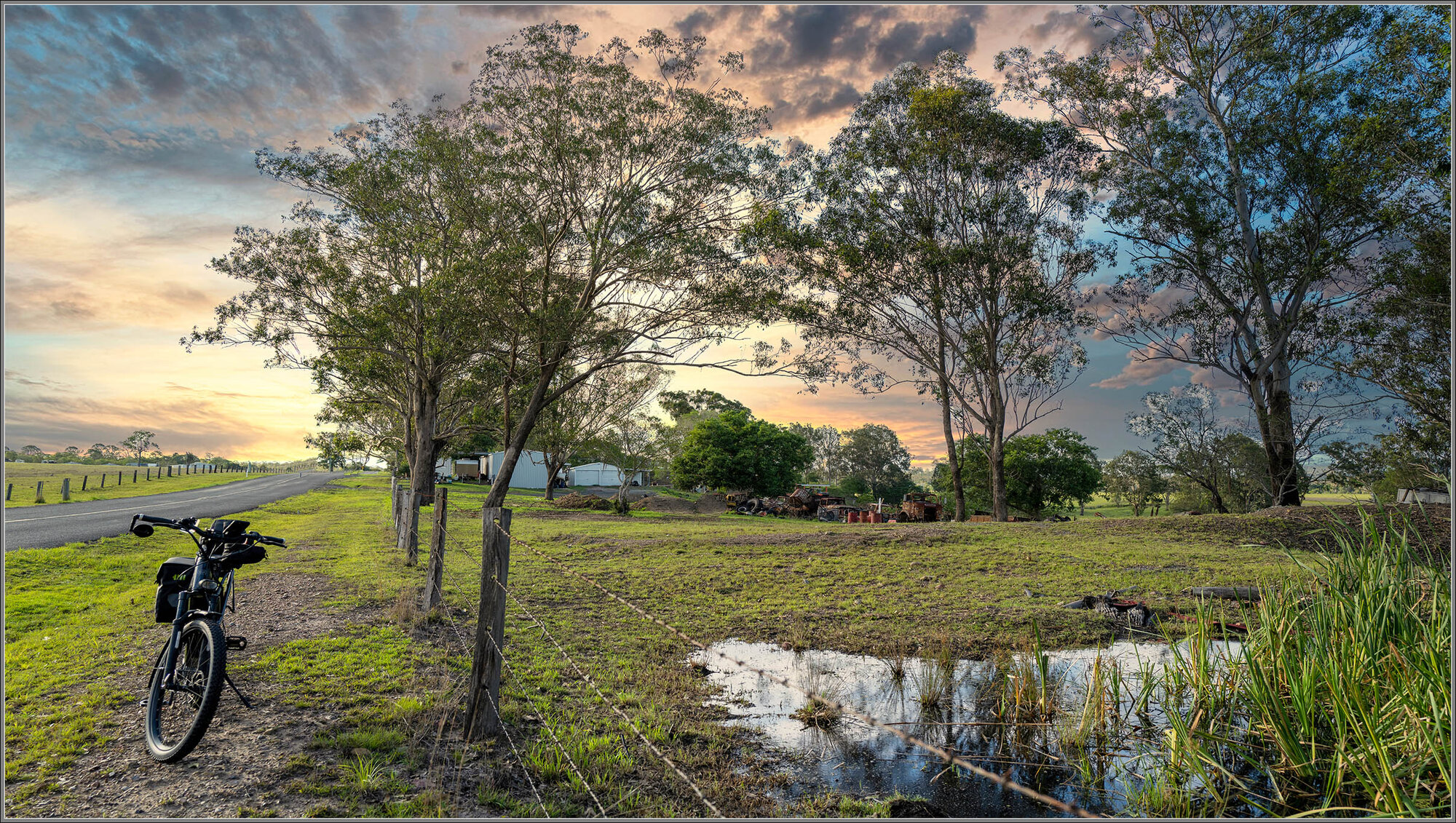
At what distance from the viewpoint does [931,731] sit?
593cm

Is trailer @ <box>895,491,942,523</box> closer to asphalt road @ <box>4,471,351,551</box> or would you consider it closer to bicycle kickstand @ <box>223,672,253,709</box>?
asphalt road @ <box>4,471,351,551</box>

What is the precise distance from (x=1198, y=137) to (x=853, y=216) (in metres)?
12.5

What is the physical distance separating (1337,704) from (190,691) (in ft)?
24.5

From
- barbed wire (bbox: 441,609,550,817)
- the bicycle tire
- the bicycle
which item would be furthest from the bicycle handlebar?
barbed wire (bbox: 441,609,550,817)

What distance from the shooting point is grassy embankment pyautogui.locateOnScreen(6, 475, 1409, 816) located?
15.5ft

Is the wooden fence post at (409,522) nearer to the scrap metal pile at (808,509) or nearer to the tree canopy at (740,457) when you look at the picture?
the scrap metal pile at (808,509)

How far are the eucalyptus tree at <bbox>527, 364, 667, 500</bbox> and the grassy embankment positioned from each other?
19.5 m

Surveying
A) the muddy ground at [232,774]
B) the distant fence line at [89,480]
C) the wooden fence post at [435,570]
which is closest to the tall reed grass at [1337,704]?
the muddy ground at [232,774]

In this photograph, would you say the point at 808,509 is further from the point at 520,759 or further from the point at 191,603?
the point at 191,603

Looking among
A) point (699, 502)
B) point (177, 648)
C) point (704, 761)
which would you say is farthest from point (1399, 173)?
point (699, 502)

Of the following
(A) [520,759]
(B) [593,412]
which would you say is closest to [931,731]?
(A) [520,759]

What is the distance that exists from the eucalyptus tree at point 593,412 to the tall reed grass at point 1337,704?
117 ft

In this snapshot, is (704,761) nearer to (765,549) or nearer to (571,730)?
(571,730)

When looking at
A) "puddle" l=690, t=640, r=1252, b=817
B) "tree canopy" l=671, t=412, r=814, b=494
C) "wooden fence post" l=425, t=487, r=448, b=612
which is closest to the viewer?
"puddle" l=690, t=640, r=1252, b=817
